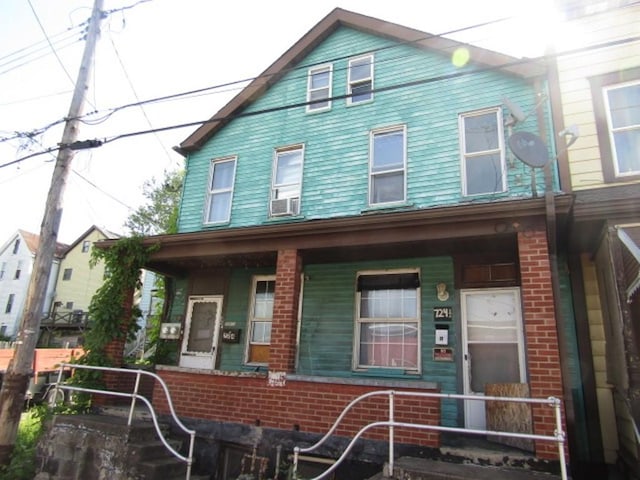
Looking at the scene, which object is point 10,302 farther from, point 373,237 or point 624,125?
point 624,125

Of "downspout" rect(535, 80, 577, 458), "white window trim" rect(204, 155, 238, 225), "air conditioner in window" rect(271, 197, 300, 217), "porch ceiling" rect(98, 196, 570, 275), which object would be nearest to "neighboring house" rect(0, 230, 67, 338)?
"white window trim" rect(204, 155, 238, 225)

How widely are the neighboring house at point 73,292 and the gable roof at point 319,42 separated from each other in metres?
23.5

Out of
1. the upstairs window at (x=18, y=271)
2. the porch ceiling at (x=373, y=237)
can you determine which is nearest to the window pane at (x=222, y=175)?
the porch ceiling at (x=373, y=237)

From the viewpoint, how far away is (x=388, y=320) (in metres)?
7.71

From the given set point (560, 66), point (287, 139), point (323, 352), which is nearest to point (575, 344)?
point (323, 352)

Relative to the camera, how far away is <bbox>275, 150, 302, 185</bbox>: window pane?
31.6 ft

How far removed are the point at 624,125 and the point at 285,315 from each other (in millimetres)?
6247

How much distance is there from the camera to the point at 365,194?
865 centimetres

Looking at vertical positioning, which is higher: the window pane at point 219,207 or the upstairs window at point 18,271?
the upstairs window at point 18,271

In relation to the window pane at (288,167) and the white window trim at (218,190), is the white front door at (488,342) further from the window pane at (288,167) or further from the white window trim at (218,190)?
the white window trim at (218,190)

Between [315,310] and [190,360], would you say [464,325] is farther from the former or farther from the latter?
[190,360]

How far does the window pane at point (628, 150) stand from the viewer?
22.1ft

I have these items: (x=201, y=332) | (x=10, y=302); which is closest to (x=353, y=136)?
(x=201, y=332)

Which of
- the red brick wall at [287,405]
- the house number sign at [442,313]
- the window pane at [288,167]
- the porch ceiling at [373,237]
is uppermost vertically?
the window pane at [288,167]
